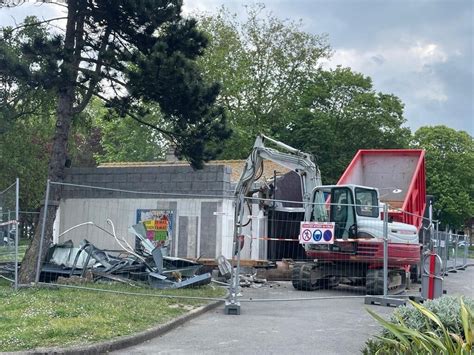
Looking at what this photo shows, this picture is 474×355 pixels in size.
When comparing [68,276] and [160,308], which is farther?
[68,276]

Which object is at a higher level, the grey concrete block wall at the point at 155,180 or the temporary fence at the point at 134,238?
the grey concrete block wall at the point at 155,180

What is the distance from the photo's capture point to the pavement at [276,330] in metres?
8.46

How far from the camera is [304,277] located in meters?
15.8

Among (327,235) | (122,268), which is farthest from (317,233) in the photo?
(122,268)

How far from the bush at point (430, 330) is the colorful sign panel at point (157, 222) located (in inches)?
493

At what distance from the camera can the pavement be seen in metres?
8.46

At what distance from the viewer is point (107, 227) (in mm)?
17688

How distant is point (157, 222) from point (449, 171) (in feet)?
127

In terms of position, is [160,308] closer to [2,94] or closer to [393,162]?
[2,94]

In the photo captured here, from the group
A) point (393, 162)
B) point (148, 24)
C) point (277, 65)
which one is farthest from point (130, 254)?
point (277, 65)

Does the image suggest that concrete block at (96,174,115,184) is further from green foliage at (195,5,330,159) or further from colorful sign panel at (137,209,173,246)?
green foliage at (195,5,330,159)

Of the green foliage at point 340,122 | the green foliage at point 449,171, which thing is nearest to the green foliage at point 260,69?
the green foliage at point 340,122

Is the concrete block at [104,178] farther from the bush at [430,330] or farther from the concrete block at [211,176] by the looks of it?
the bush at [430,330]

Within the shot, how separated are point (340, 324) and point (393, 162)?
34.7 ft
